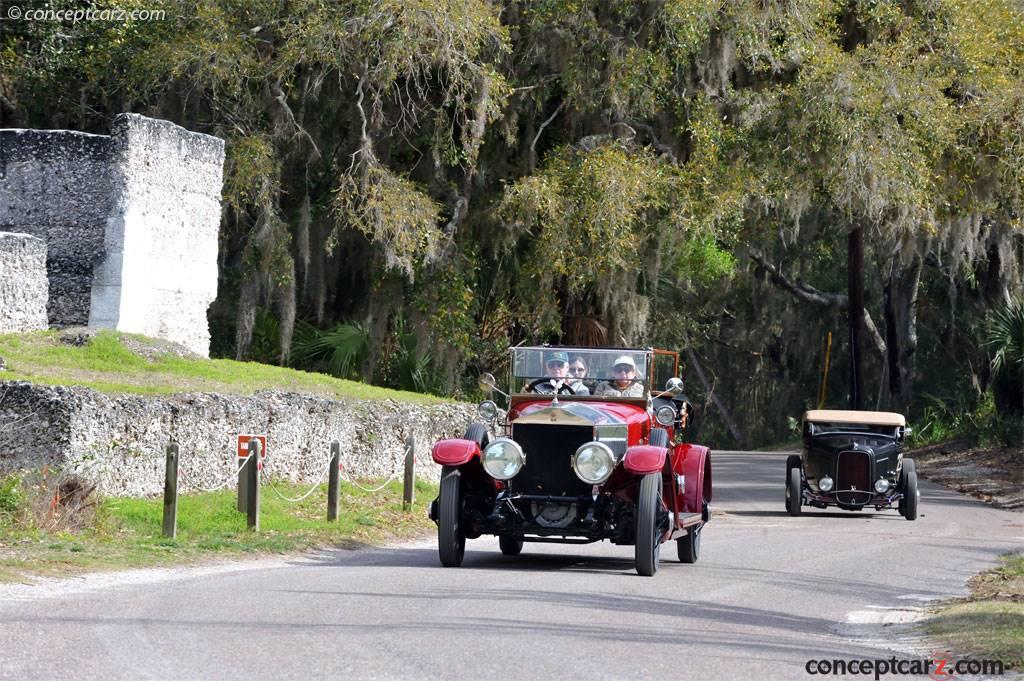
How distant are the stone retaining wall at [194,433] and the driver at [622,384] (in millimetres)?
4831

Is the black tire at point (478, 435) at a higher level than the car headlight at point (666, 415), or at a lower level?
lower

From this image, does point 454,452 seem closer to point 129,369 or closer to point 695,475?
point 695,475

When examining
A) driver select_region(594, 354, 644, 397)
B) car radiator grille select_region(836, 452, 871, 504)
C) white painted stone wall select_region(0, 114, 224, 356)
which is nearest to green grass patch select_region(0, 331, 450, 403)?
white painted stone wall select_region(0, 114, 224, 356)

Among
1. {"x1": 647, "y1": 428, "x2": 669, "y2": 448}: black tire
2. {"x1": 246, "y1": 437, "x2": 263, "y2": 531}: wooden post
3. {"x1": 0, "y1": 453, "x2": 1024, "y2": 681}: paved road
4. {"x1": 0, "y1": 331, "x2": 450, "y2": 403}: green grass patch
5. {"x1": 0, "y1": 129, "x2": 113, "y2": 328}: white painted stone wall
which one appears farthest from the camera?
{"x1": 0, "y1": 129, "x2": 113, "y2": 328}: white painted stone wall

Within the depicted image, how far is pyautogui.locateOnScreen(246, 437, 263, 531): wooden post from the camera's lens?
51.0ft

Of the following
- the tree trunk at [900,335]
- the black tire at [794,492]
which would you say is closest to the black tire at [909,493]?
the black tire at [794,492]

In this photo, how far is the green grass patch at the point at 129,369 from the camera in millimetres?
17797

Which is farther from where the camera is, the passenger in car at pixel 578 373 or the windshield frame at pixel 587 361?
the windshield frame at pixel 587 361

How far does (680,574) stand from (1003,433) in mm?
22678

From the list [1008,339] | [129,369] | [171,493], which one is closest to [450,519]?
[171,493]

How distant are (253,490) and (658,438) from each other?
4481 mm

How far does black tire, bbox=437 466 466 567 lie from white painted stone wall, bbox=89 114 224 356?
9.66m

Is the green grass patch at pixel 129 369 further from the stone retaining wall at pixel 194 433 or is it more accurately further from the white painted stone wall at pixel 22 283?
the stone retaining wall at pixel 194 433

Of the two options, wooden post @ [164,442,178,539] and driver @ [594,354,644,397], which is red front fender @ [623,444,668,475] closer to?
driver @ [594,354,644,397]
